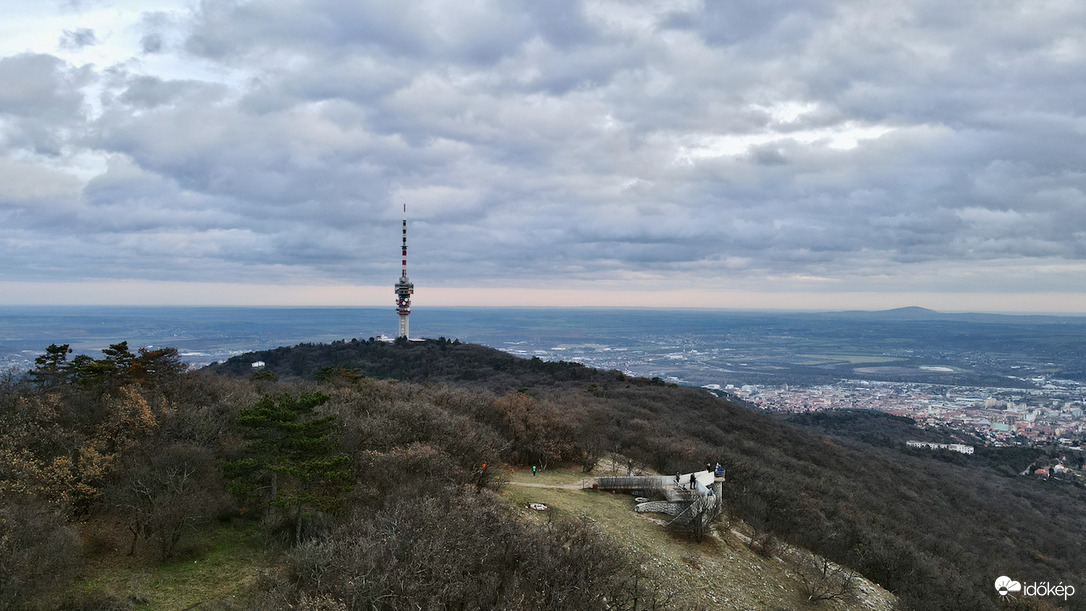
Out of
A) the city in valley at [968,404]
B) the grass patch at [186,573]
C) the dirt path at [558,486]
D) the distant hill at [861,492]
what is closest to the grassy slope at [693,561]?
the dirt path at [558,486]

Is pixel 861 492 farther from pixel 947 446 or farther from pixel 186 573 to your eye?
pixel 947 446

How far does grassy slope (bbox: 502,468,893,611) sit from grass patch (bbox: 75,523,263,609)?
9441 mm

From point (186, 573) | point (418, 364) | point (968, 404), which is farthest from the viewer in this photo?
point (968, 404)

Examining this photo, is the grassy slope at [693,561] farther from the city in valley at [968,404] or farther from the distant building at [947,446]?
the city in valley at [968,404]

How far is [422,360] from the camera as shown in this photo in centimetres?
9138

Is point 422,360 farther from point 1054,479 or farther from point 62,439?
point 1054,479

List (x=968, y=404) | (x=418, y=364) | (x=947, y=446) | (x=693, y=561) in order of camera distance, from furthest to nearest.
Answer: (x=968, y=404) < (x=418, y=364) < (x=947, y=446) < (x=693, y=561)

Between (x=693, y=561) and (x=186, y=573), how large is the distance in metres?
16.7

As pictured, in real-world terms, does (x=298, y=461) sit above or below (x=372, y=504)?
above

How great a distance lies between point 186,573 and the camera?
15.4 m

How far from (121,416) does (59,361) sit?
10665 mm

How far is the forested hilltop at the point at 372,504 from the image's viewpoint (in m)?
11.8

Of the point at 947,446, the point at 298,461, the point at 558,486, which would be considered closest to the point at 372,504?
the point at 298,461

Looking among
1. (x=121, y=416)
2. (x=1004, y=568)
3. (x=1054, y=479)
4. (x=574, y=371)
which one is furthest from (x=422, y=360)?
(x=1054, y=479)
